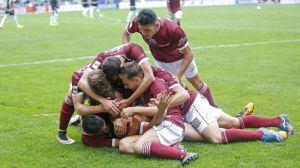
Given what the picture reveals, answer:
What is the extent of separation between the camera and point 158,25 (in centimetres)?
755

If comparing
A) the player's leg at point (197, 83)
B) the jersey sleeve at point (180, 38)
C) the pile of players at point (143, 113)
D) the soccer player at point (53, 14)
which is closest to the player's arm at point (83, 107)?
the pile of players at point (143, 113)

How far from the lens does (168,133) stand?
20.6ft

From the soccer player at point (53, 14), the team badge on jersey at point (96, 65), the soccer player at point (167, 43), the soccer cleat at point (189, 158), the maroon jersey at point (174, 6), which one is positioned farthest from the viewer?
the soccer player at point (53, 14)

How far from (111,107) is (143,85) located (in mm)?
437

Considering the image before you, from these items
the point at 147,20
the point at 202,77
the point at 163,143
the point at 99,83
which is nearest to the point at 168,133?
the point at 163,143

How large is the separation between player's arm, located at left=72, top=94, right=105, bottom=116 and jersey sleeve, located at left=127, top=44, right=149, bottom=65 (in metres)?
0.71

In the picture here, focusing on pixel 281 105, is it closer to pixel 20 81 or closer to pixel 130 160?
pixel 130 160

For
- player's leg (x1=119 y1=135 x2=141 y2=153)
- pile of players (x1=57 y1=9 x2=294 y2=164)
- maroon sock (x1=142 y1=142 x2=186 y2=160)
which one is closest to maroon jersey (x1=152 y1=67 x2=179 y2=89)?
pile of players (x1=57 y1=9 x2=294 y2=164)

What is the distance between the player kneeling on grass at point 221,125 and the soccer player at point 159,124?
0.31 meters

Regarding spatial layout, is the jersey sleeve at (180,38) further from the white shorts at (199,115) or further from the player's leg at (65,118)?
the player's leg at (65,118)

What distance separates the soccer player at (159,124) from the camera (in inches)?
236

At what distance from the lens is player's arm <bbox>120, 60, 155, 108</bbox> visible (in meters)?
6.30

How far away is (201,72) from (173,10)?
1124 cm

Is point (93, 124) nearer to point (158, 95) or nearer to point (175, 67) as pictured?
point (158, 95)
